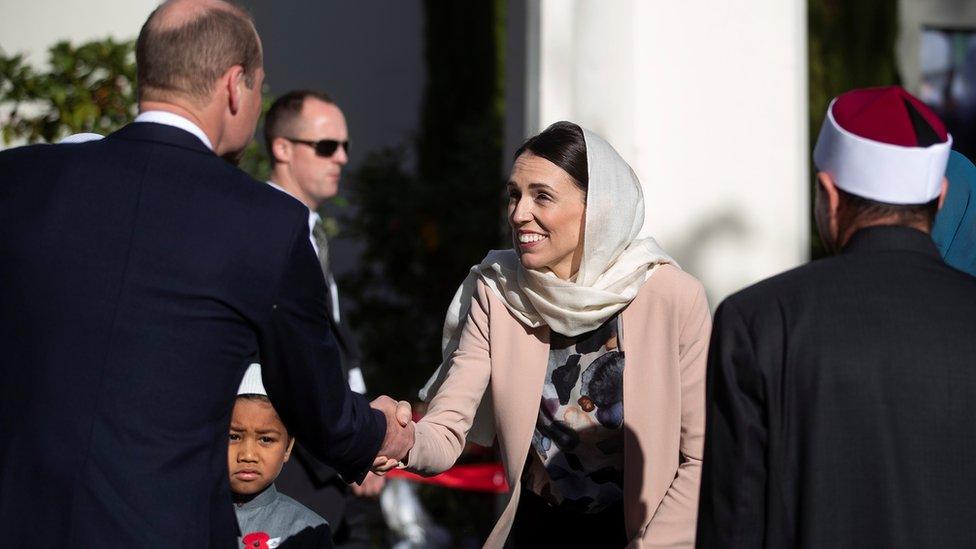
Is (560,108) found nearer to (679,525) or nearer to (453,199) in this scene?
(453,199)

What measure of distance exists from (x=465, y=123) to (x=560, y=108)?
392 cm

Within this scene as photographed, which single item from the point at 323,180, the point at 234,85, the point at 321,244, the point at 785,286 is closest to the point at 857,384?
the point at 785,286

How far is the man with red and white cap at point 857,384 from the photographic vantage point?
268 centimetres

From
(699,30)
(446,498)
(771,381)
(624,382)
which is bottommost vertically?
(446,498)

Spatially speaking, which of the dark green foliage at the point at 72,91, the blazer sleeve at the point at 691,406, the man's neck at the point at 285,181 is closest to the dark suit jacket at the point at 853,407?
the blazer sleeve at the point at 691,406

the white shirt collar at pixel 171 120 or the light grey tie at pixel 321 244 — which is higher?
the white shirt collar at pixel 171 120

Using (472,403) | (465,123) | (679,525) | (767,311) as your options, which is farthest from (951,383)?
(465,123)

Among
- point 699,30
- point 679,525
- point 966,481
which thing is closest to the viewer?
point 966,481

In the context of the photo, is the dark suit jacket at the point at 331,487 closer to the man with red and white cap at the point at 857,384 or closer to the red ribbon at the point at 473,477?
the man with red and white cap at the point at 857,384

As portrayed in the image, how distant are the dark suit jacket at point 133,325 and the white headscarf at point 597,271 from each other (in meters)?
1.13

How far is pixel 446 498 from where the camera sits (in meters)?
8.48

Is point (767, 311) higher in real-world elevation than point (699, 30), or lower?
lower

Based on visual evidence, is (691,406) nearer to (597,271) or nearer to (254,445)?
(597,271)

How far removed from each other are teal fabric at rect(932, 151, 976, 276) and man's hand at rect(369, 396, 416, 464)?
1484 millimetres
